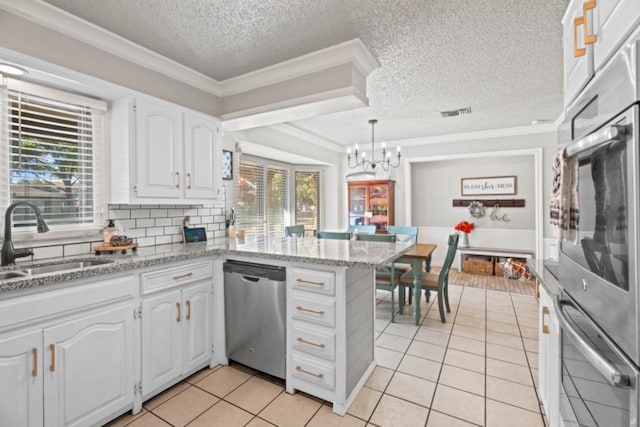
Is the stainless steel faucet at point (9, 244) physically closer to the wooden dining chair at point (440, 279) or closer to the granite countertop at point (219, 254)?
the granite countertop at point (219, 254)

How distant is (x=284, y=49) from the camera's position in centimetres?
229

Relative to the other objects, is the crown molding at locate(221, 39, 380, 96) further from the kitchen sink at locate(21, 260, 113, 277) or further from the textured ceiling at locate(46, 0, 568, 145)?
the kitchen sink at locate(21, 260, 113, 277)

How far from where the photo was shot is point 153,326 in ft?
6.28

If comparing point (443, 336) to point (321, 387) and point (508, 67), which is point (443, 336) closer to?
point (321, 387)

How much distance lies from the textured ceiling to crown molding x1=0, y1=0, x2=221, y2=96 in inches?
2.2

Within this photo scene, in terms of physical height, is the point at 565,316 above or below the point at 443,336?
above

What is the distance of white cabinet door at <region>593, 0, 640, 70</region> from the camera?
0.70 metres

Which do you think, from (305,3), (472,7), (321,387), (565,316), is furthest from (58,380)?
(472,7)

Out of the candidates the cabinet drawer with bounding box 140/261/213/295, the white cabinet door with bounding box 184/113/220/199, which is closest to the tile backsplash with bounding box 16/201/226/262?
the white cabinet door with bounding box 184/113/220/199

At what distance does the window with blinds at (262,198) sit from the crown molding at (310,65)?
6.06 feet

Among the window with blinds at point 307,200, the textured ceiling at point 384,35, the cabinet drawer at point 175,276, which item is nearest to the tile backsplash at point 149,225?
the cabinet drawer at point 175,276

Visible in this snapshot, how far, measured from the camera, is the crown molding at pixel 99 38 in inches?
67.5

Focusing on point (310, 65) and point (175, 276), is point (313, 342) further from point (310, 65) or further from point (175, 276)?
point (310, 65)

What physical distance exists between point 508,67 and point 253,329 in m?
3.14
